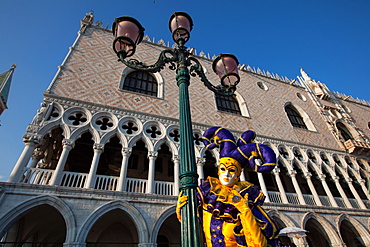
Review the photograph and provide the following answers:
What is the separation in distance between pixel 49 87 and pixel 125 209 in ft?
15.8

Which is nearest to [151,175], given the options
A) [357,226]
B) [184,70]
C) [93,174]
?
[93,174]

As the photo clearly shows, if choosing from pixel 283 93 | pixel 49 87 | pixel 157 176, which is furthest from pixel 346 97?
pixel 49 87

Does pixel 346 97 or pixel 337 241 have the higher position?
pixel 346 97

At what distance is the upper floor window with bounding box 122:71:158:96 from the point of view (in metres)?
9.11

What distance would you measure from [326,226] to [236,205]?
754 cm

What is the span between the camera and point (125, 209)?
552 centimetres

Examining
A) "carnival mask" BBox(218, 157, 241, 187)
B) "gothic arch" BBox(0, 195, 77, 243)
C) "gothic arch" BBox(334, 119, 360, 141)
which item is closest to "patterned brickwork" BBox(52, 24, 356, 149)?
"gothic arch" BBox(334, 119, 360, 141)

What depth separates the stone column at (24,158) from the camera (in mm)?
5082

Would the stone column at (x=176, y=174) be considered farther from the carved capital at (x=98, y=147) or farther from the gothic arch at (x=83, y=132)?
the gothic arch at (x=83, y=132)

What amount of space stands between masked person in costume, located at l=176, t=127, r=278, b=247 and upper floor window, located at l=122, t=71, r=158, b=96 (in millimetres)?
7040

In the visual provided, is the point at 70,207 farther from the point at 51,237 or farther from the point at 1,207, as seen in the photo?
the point at 51,237

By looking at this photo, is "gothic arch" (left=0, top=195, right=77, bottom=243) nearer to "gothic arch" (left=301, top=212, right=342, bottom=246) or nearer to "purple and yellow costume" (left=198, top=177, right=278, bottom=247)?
"purple and yellow costume" (left=198, top=177, right=278, bottom=247)

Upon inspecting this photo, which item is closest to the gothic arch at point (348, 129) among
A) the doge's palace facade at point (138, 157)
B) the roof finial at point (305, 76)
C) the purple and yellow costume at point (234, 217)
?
the doge's palace facade at point (138, 157)

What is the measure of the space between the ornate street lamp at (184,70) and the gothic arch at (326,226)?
254 inches
